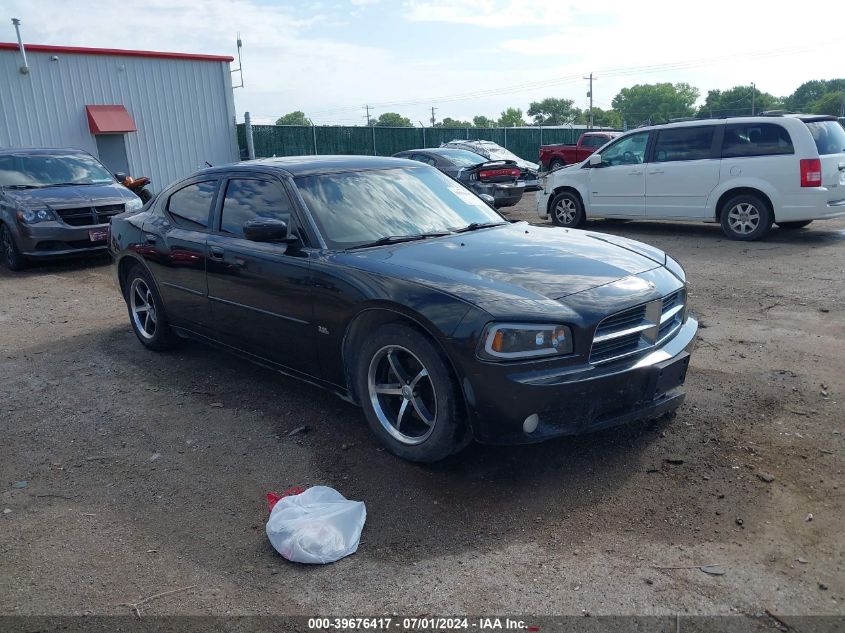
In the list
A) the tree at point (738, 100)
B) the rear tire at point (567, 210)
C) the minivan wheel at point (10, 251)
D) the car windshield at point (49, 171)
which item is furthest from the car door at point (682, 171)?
the tree at point (738, 100)

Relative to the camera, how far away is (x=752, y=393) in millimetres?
4570

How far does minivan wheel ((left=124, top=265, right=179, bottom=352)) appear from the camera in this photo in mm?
5845

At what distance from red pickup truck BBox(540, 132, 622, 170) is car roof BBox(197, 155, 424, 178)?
20.1 m

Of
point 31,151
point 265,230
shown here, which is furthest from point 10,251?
point 265,230

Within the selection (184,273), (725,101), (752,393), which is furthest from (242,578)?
(725,101)

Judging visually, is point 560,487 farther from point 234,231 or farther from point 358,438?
point 234,231

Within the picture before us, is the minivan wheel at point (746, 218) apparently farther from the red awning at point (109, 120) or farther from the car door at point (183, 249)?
the red awning at point (109, 120)

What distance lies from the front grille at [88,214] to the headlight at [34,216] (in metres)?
0.15

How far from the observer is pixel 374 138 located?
97.1 ft

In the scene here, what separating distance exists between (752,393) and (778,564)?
1.95 meters

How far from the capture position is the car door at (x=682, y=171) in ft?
34.1

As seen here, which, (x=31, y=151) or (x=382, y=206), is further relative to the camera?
(x=31, y=151)

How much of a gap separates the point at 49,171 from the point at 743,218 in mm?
10598

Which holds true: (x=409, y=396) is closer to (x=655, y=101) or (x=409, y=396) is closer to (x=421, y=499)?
(x=421, y=499)
